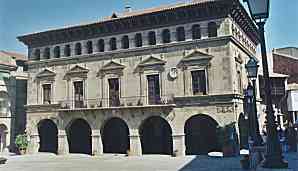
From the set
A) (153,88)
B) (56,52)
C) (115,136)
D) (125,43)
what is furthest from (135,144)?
(56,52)

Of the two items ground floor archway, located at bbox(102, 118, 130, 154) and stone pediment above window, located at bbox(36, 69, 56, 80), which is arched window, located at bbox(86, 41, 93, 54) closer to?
stone pediment above window, located at bbox(36, 69, 56, 80)

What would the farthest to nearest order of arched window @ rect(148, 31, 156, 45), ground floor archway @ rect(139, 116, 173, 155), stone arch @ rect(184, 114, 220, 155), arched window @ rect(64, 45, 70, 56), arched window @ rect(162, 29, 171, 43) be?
arched window @ rect(64, 45, 70, 56) → ground floor archway @ rect(139, 116, 173, 155) → arched window @ rect(148, 31, 156, 45) → arched window @ rect(162, 29, 171, 43) → stone arch @ rect(184, 114, 220, 155)

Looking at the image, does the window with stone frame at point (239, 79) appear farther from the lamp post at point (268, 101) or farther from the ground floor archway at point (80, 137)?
the lamp post at point (268, 101)

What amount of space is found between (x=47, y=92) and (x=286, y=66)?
95.6 feet

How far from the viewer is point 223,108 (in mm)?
22859

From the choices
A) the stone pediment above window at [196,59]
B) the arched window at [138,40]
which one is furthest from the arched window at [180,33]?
the arched window at [138,40]

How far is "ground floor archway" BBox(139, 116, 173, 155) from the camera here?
26.3 metres

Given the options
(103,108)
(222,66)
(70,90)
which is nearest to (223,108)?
(222,66)

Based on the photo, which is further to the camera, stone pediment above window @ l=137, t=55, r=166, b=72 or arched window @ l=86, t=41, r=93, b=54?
arched window @ l=86, t=41, r=93, b=54

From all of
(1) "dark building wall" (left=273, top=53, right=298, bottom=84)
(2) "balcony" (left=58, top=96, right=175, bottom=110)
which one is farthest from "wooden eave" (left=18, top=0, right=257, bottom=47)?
(1) "dark building wall" (left=273, top=53, right=298, bottom=84)

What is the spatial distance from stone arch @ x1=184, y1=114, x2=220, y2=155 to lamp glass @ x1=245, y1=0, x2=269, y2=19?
17966mm

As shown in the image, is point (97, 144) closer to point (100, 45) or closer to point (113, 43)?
point (100, 45)

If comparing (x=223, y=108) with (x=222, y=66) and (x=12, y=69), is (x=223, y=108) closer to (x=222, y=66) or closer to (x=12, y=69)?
A: (x=222, y=66)

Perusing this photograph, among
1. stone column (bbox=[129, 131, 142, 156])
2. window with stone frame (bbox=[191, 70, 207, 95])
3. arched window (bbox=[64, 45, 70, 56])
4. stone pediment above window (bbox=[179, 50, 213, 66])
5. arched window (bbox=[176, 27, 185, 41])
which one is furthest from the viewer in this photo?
arched window (bbox=[64, 45, 70, 56])
